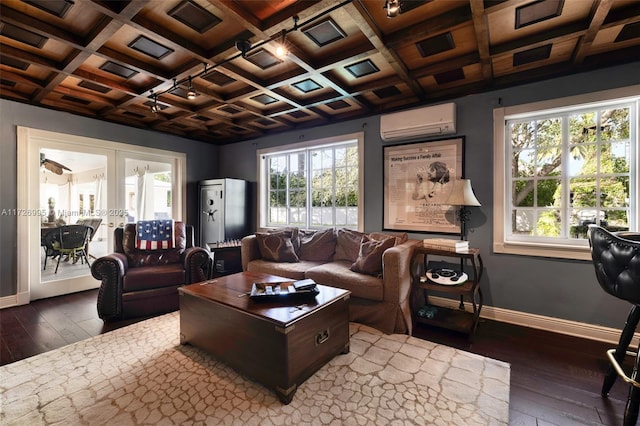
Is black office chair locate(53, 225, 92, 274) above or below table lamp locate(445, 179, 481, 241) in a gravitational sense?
below

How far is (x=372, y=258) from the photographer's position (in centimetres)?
278

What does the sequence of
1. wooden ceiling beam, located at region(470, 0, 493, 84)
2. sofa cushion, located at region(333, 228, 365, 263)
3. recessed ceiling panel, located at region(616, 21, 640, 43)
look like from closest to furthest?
wooden ceiling beam, located at region(470, 0, 493, 84)
recessed ceiling panel, located at region(616, 21, 640, 43)
sofa cushion, located at region(333, 228, 365, 263)

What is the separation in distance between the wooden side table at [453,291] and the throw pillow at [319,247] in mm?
1150

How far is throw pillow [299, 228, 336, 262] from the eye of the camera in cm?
356

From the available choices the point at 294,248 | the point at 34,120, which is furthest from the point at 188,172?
the point at 294,248

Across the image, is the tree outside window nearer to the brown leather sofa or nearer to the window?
the brown leather sofa

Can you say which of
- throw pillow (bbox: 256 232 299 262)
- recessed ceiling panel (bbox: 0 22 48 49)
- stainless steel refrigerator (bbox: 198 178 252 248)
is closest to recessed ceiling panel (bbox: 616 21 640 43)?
throw pillow (bbox: 256 232 299 262)

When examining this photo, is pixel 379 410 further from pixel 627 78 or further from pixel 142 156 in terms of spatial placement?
pixel 142 156

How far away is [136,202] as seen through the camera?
14.5 ft

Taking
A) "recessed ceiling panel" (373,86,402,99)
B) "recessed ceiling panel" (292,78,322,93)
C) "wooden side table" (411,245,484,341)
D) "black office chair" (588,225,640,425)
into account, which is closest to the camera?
"black office chair" (588,225,640,425)

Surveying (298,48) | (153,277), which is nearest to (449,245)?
(298,48)

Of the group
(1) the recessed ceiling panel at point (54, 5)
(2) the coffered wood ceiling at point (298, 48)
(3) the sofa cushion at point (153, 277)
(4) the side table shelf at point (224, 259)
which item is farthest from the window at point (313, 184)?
(1) the recessed ceiling panel at point (54, 5)

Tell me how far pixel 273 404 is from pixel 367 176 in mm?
2860

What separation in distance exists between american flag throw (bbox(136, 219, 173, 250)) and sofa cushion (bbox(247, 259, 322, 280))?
1077 millimetres
